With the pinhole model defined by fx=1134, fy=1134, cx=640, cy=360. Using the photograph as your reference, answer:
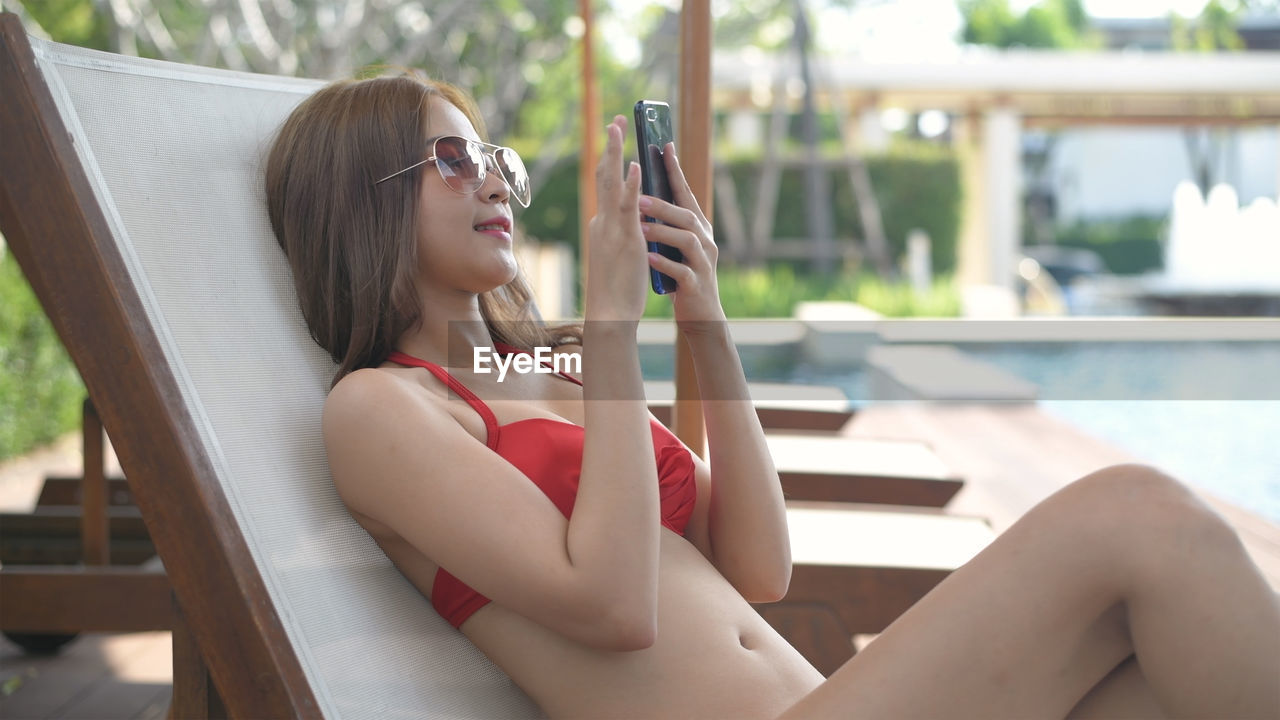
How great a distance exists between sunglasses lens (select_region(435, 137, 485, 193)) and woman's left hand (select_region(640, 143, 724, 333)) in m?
0.28

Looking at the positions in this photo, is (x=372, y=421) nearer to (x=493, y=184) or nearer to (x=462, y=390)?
(x=462, y=390)

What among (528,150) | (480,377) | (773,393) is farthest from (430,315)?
(528,150)

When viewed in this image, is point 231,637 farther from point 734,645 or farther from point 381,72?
point 381,72

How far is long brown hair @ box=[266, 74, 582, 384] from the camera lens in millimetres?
1598

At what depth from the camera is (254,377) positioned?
1540 millimetres

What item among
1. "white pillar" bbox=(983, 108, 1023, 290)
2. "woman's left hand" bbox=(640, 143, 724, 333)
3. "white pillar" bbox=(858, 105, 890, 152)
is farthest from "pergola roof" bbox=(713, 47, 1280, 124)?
"woman's left hand" bbox=(640, 143, 724, 333)

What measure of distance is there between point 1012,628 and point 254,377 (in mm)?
1021

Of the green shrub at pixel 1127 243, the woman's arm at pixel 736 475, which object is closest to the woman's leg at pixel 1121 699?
the woman's arm at pixel 736 475

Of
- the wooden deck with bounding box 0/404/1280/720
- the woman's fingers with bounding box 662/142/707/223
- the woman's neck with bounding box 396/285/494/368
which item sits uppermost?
the woman's fingers with bounding box 662/142/707/223

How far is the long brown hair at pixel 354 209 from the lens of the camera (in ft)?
5.24

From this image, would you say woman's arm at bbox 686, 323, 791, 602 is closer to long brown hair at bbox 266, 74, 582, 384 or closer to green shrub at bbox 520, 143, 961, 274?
long brown hair at bbox 266, 74, 582, 384

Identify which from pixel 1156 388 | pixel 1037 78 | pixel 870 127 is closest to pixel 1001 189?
pixel 1037 78

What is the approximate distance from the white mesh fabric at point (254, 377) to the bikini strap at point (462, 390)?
136 mm

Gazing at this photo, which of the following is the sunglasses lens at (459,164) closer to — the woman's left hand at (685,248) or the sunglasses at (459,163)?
the sunglasses at (459,163)
